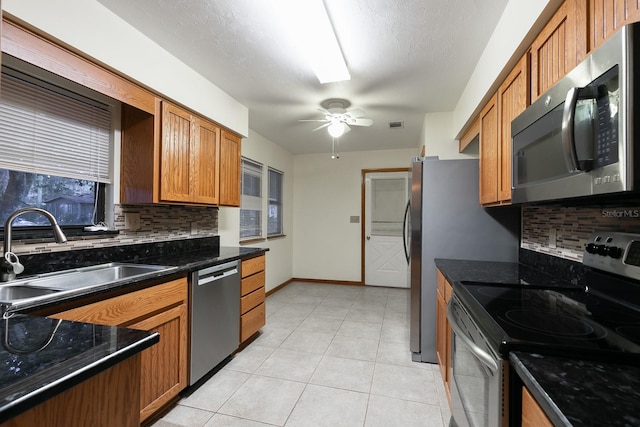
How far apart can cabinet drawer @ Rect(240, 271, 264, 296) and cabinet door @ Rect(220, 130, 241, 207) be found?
791 millimetres

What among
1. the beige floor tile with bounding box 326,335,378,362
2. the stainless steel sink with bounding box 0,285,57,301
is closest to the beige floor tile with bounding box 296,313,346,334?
the beige floor tile with bounding box 326,335,378,362

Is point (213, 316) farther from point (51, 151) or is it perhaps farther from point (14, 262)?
point (51, 151)

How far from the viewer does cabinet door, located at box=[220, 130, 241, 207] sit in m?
2.86

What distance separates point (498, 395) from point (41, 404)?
1.15 m

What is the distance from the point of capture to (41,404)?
60 centimetres

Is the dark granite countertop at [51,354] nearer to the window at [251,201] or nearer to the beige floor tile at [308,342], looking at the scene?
the beige floor tile at [308,342]

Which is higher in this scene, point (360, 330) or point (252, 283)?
point (252, 283)

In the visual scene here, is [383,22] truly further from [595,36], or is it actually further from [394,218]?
[394,218]

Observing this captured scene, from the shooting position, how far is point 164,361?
1761 mm

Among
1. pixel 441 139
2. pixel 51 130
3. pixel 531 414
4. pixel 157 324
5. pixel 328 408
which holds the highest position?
pixel 441 139

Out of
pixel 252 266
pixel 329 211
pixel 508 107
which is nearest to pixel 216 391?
pixel 252 266

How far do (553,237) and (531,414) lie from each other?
1.41 meters

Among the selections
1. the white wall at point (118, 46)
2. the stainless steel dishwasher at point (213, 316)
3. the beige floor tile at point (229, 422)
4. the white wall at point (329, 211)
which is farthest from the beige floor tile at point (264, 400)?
the white wall at point (329, 211)

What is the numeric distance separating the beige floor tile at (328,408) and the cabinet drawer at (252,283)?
0.98 meters
